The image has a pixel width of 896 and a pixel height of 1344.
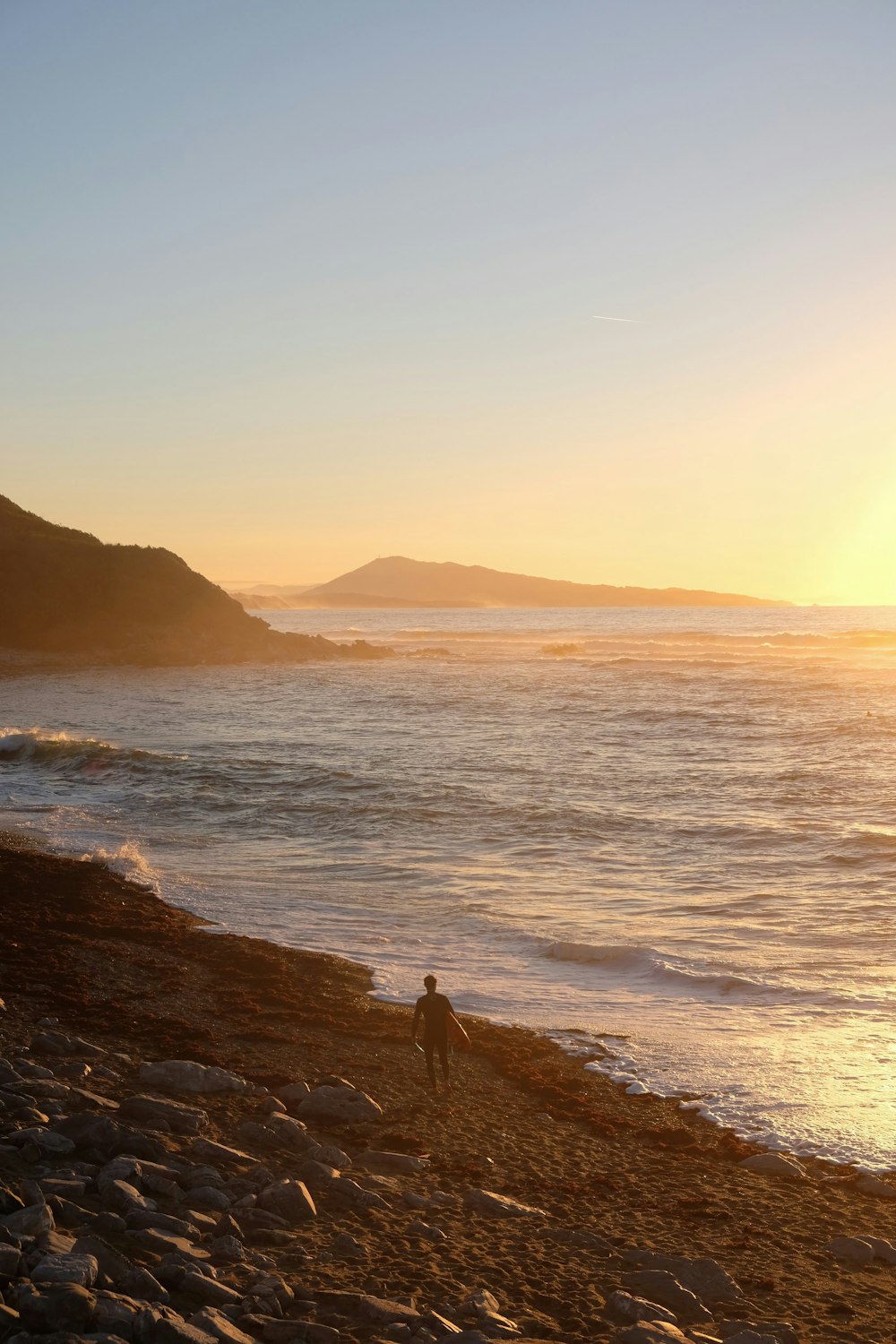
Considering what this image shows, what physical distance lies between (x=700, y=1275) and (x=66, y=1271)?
152 inches

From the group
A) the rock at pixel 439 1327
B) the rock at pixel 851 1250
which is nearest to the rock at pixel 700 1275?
the rock at pixel 851 1250

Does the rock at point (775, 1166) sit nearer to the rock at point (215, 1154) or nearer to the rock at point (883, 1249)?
the rock at point (883, 1249)

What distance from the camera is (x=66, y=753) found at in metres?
33.0

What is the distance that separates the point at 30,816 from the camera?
24.1 m

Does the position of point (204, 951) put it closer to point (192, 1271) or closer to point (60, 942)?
point (60, 942)

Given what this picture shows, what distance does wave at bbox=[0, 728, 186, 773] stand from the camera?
105 ft

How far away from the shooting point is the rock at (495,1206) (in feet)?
24.0

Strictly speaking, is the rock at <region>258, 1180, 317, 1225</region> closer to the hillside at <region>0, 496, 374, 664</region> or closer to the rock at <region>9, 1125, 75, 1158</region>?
the rock at <region>9, 1125, 75, 1158</region>

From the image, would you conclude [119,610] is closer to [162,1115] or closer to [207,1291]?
[162,1115]

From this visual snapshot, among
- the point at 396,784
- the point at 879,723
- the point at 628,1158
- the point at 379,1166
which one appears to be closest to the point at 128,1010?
the point at 379,1166

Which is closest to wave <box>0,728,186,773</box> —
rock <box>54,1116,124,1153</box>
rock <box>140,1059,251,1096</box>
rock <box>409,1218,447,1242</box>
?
rock <box>140,1059,251,1096</box>

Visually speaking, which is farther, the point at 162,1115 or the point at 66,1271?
the point at 162,1115

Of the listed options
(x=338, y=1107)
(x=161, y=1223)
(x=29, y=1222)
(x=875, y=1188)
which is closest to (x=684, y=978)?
(x=875, y=1188)

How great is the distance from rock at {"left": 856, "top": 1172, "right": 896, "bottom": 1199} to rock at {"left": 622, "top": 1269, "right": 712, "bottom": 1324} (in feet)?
7.87
